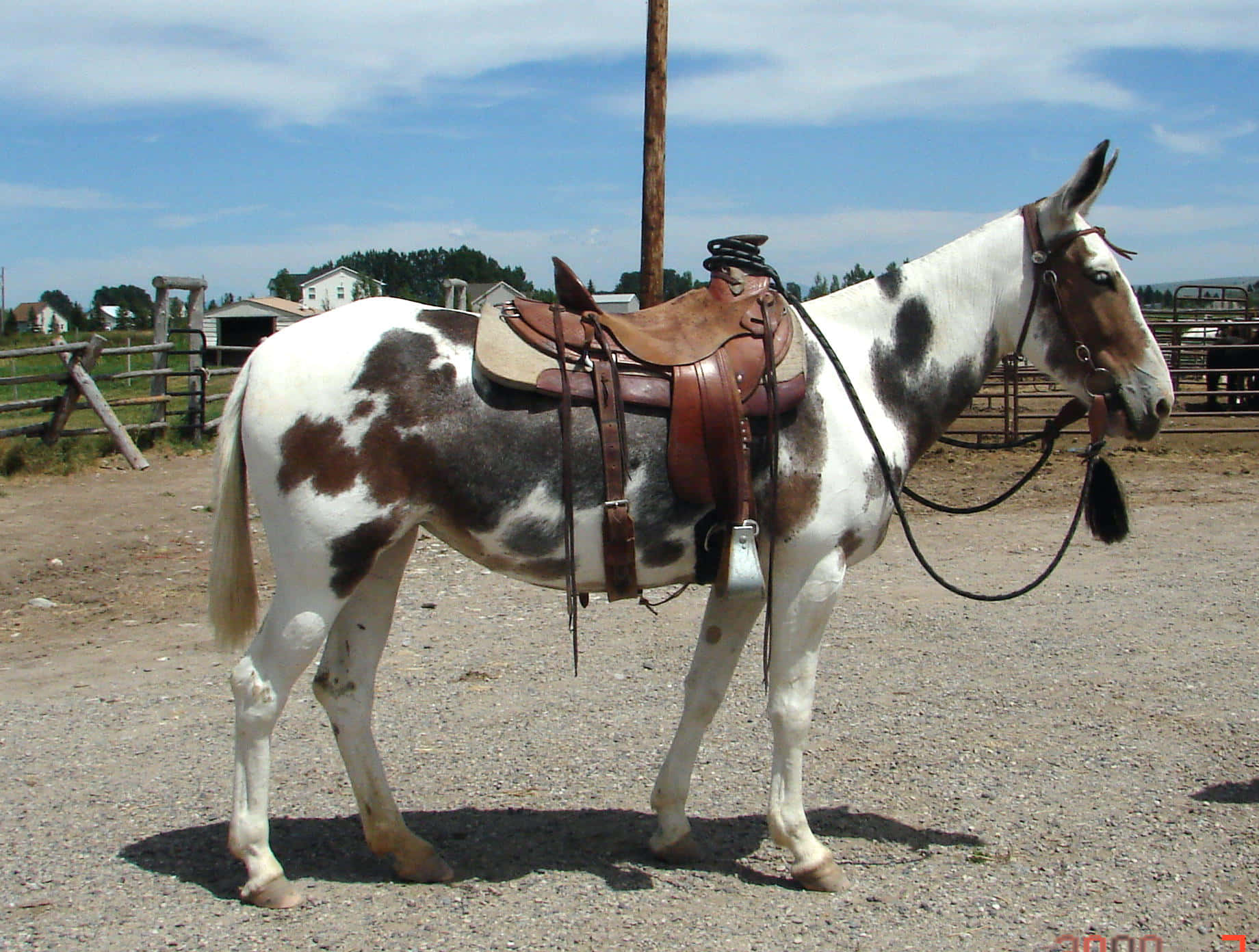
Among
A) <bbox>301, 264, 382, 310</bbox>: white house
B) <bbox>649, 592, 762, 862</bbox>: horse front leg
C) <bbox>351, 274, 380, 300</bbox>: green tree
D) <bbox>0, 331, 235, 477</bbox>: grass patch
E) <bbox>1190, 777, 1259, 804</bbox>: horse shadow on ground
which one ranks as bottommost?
<bbox>1190, 777, 1259, 804</bbox>: horse shadow on ground

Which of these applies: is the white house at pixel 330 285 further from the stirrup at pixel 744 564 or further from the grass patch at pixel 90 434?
the stirrup at pixel 744 564

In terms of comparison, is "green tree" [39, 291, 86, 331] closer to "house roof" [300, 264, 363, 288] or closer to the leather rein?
"house roof" [300, 264, 363, 288]

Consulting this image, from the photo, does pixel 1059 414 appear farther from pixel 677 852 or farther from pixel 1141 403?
pixel 677 852

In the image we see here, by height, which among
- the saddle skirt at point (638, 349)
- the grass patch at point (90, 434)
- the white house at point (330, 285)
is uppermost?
the white house at point (330, 285)

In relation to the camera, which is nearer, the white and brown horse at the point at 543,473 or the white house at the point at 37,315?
the white and brown horse at the point at 543,473

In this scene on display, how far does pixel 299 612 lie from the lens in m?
3.12

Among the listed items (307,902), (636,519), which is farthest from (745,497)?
(307,902)

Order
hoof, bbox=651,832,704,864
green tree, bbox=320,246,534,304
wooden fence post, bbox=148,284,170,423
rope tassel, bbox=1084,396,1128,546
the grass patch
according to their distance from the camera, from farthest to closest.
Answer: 1. green tree, bbox=320,246,534,304
2. wooden fence post, bbox=148,284,170,423
3. the grass patch
4. rope tassel, bbox=1084,396,1128,546
5. hoof, bbox=651,832,704,864

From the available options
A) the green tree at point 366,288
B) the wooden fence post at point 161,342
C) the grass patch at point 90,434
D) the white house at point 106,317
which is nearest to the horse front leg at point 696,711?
the grass patch at point 90,434

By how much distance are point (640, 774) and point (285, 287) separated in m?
79.3

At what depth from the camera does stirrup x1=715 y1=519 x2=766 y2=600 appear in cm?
315

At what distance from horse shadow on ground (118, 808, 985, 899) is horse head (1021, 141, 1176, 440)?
1552mm

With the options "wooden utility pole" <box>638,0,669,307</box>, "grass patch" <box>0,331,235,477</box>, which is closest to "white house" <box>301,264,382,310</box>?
"grass patch" <box>0,331,235,477</box>

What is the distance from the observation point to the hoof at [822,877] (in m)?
3.35
